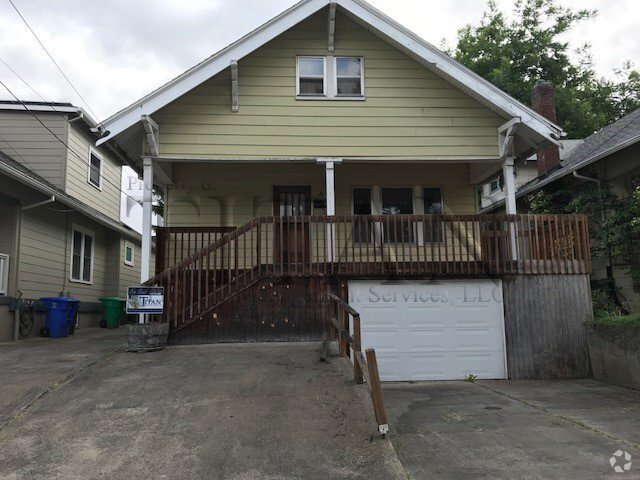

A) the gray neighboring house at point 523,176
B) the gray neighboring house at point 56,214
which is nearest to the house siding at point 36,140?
the gray neighboring house at point 56,214

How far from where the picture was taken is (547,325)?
30.5 feet

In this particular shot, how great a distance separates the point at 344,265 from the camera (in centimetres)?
920

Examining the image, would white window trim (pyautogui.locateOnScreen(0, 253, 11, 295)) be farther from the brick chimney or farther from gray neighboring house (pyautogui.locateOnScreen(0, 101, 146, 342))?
the brick chimney

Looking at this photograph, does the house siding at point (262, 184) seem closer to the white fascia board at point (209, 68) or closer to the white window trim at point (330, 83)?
the white window trim at point (330, 83)

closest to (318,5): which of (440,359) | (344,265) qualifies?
(344,265)

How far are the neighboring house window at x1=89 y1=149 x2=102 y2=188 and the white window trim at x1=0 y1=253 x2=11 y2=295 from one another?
5109mm

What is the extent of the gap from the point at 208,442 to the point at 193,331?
419 centimetres

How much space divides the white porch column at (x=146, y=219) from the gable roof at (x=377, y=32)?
943mm

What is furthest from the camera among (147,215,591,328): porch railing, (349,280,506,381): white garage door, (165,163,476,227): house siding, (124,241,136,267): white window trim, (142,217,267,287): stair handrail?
(124,241,136,267): white window trim

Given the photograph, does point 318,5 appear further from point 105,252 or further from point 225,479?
point 105,252

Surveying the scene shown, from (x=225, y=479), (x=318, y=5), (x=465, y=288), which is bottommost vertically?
(x=225, y=479)

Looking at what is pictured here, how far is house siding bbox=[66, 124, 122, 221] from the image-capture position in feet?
44.5

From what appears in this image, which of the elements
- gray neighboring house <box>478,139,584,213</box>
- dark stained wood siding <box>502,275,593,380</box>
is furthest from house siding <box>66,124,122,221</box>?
gray neighboring house <box>478,139,584,213</box>

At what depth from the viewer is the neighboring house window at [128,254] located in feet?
57.1
